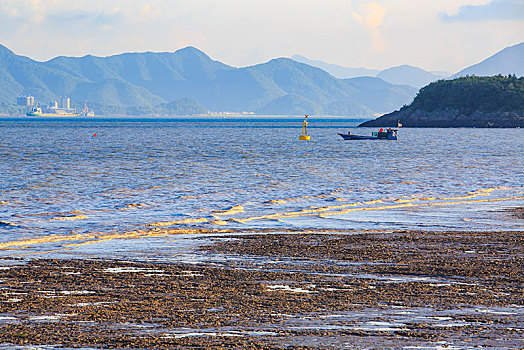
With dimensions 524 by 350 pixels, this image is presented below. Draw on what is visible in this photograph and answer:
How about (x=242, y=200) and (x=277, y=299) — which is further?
(x=242, y=200)

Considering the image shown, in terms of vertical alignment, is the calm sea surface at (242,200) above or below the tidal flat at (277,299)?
below

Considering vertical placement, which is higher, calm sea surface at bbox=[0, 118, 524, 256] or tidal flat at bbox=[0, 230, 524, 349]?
tidal flat at bbox=[0, 230, 524, 349]

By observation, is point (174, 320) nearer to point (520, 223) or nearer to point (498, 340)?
point (498, 340)

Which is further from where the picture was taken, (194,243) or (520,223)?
(520,223)

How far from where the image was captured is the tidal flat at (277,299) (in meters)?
9.34

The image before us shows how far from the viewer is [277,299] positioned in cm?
1161

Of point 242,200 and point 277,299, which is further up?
point 277,299

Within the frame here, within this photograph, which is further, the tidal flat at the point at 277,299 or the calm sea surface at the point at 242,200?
the calm sea surface at the point at 242,200

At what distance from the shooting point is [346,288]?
1254 cm

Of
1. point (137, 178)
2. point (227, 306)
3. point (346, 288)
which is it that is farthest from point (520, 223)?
point (137, 178)

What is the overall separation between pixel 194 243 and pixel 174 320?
834 cm

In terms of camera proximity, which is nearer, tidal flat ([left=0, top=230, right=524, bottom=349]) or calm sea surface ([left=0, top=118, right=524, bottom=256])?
tidal flat ([left=0, top=230, right=524, bottom=349])

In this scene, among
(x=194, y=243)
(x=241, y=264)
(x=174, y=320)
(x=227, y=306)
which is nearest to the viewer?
(x=174, y=320)

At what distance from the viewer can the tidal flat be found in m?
9.34
